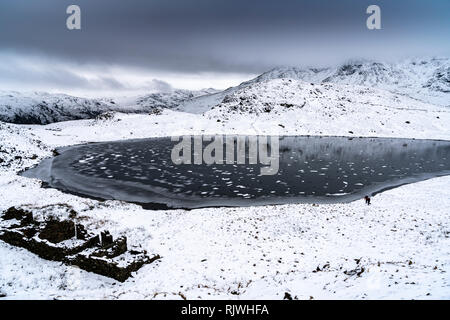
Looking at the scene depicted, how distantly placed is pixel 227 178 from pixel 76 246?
883 inches

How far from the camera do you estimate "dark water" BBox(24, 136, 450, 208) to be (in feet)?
96.4

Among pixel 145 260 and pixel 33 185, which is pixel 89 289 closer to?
pixel 145 260

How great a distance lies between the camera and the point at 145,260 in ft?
55.4

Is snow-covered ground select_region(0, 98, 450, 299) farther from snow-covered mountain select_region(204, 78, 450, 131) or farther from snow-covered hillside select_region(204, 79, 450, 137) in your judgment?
snow-covered mountain select_region(204, 78, 450, 131)

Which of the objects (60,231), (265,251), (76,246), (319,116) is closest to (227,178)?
(265,251)

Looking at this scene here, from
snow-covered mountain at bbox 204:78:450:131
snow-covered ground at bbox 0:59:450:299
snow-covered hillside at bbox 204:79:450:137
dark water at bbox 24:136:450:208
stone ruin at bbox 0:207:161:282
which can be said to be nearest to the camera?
snow-covered ground at bbox 0:59:450:299

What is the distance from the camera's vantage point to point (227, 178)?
121ft

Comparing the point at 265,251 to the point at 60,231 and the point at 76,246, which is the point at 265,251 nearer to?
the point at 76,246

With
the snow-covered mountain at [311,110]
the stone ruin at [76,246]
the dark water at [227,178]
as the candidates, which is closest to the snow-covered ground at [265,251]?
the stone ruin at [76,246]

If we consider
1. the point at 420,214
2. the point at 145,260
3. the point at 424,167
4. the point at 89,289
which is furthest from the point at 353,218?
the point at 424,167

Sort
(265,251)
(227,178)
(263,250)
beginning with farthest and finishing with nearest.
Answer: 1. (227,178)
2. (263,250)
3. (265,251)

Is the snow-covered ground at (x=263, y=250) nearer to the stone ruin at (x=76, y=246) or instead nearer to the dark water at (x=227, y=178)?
the stone ruin at (x=76, y=246)

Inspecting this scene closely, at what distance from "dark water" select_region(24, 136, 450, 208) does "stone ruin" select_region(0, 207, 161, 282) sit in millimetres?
9111

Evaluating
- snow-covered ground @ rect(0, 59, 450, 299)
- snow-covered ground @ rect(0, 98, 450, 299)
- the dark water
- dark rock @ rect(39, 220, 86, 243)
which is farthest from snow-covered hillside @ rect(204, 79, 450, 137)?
dark rock @ rect(39, 220, 86, 243)
